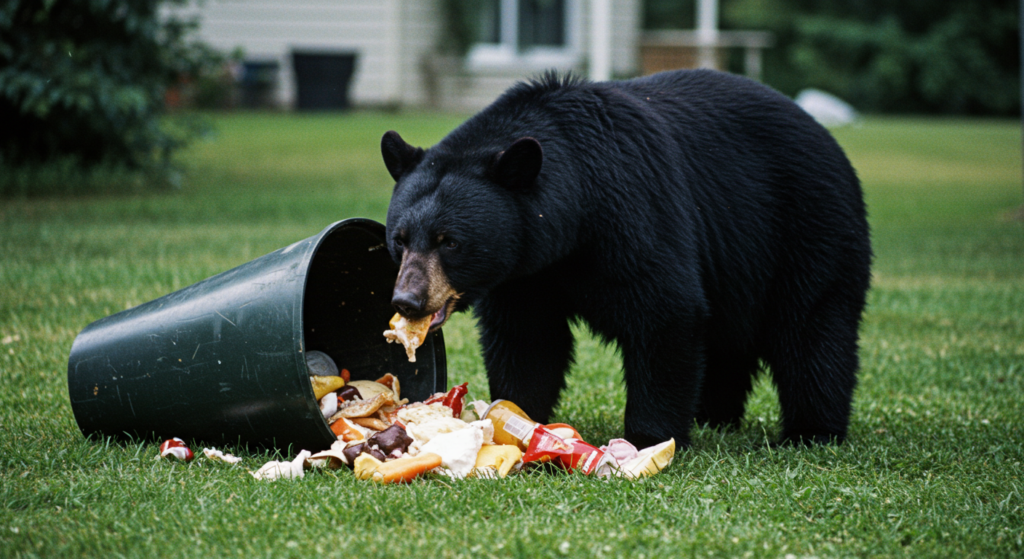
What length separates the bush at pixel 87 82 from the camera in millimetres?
9797

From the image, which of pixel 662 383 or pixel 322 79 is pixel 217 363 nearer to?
pixel 662 383

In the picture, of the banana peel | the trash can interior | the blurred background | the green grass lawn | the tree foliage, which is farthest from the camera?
the tree foliage

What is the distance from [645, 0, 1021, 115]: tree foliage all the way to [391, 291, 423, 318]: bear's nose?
1381 inches

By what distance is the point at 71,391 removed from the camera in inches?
149

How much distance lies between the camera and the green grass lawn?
2.94m

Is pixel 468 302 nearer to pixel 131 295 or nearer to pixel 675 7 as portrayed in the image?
pixel 131 295

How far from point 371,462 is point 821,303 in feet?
6.43

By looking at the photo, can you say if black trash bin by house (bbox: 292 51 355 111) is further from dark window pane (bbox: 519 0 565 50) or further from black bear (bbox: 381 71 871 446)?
black bear (bbox: 381 71 871 446)

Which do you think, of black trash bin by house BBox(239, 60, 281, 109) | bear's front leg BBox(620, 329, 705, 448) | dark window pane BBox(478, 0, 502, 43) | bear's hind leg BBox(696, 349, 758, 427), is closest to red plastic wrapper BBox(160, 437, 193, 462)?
bear's front leg BBox(620, 329, 705, 448)

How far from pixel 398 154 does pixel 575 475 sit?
133 centimetres

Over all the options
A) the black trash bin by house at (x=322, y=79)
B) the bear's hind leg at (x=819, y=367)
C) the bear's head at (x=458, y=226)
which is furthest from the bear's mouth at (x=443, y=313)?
the black trash bin by house at (x=322, y=79)

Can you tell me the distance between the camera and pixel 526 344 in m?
4.02

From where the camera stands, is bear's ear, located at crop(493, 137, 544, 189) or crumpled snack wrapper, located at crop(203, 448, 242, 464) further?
crumpled snack wrapper, located at crop(203, 448, 242, 464)

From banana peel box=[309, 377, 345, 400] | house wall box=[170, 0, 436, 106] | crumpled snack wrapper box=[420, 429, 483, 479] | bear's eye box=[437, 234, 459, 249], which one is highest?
house wall box=[170, 0, 436, 106]
